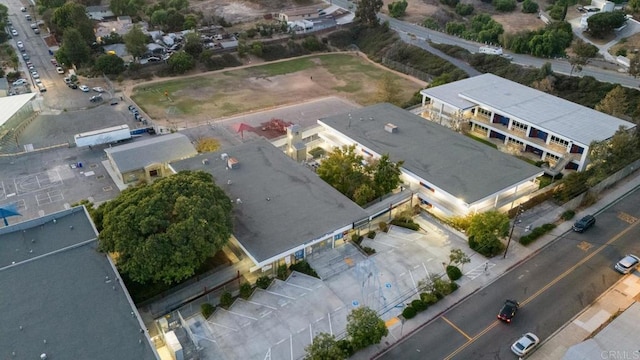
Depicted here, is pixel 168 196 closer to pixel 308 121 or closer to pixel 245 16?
pixel 308 121

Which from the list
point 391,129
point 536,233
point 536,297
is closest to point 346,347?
point 536,297

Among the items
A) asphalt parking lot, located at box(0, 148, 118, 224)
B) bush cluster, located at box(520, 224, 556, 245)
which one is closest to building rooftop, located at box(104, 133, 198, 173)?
asphalt parking lot, located at box(0, 148, 118, 224)

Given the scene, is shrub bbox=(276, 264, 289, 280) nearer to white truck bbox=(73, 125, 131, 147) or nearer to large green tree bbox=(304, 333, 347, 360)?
large green tree bbox=(304, 333, 347, 360)

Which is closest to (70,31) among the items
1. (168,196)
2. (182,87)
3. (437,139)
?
(182,87)

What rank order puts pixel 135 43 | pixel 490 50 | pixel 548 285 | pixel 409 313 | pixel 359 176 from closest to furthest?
pixel 409 313 < pixel 548 285 < pixel 359 176 < pixel 135 43 < pixel 490 50

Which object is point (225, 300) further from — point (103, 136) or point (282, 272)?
point (103, 136)

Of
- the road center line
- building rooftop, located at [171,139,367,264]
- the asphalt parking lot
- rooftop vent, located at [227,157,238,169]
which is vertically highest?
rooftop vent, located at [227,157,238,169]
